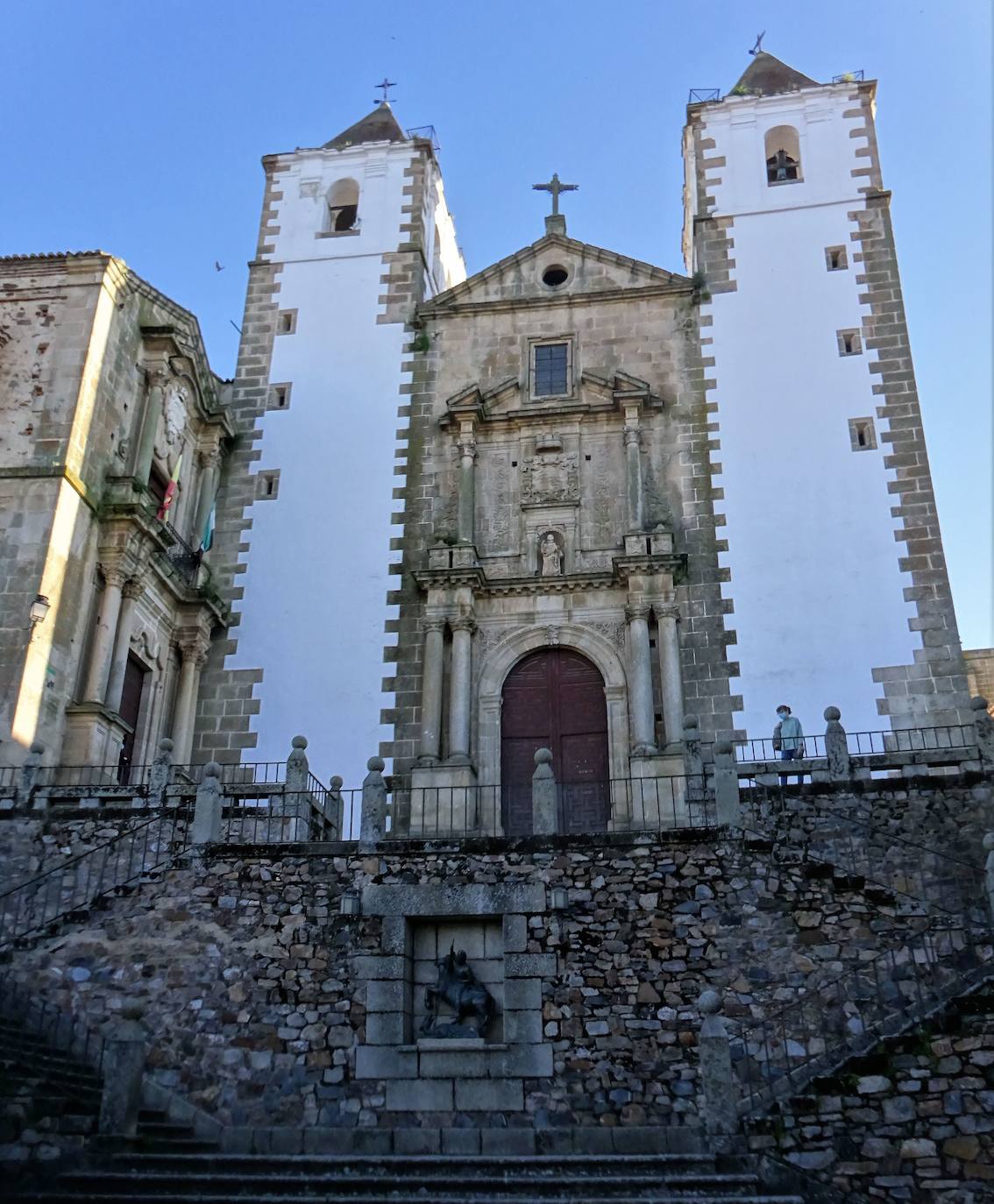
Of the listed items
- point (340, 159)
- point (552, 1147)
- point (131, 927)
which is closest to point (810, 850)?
point (552, 1147)

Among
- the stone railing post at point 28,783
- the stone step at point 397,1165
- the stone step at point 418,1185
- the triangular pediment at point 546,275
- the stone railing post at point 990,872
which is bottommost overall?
the stone step at point 418,1185

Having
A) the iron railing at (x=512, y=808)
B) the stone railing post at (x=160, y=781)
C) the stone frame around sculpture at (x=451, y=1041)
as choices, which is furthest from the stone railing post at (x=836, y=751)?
the stone railing post at (x=160, y=781)

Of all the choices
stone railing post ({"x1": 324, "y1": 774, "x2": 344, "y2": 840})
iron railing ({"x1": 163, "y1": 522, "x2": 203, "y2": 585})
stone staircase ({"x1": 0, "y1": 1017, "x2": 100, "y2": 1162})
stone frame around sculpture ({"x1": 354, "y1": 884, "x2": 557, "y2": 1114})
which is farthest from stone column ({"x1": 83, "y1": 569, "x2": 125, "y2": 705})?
stone staircase ({"x1": 0, "y1": 1017, "x2": 100, "y2": 1162})

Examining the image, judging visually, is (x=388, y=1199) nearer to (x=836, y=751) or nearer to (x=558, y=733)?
(x=836, y=751)

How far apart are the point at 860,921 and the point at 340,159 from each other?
49.7ft

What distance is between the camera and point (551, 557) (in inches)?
659

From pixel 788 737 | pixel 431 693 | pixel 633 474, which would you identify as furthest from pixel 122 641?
pixel 788 737

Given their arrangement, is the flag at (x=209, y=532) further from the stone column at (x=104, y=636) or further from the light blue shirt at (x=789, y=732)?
the light blue shirt at (x=789, y=732)

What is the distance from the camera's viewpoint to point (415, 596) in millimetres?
16812

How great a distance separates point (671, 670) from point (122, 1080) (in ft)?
26.7

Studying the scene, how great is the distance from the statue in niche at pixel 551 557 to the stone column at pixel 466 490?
0.99 m

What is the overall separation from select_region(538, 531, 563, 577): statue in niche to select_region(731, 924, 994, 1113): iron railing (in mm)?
7081

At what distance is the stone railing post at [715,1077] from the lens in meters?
9.68

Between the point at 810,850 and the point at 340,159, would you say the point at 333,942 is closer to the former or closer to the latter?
the point at 810,850
